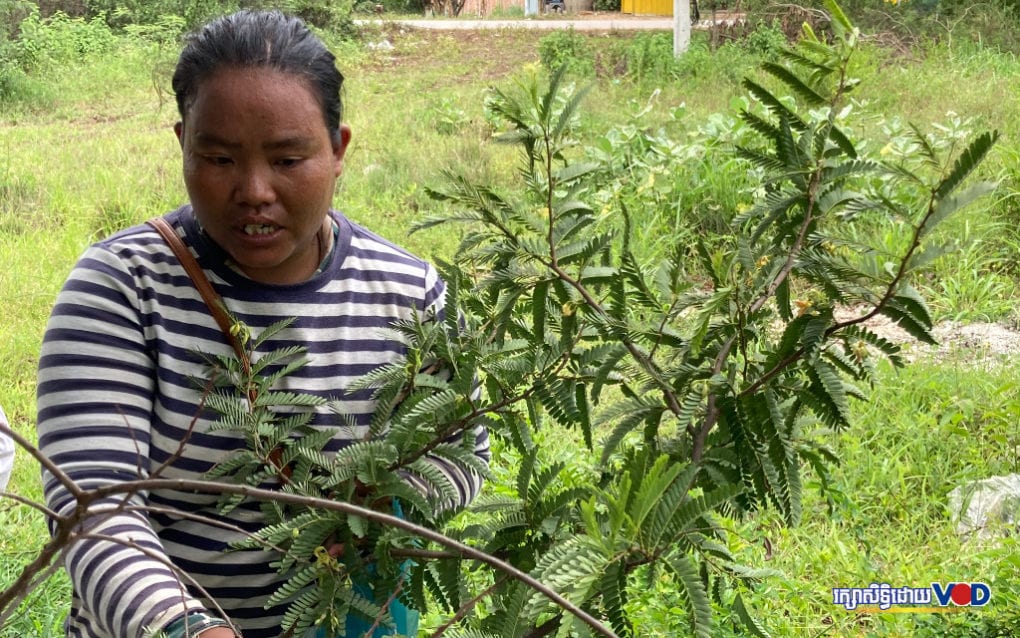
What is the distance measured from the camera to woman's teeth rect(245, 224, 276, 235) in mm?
1510

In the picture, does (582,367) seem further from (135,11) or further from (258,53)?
(135,11)

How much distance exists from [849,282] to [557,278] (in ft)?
1.21

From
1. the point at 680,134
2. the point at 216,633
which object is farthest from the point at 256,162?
Result: the point at 680,134

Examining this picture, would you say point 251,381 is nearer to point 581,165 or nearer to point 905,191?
point 581,165

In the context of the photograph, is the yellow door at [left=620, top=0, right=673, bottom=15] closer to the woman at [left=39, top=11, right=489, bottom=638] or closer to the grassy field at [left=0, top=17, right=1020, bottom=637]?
the grassy field at [left=0, top=17, right=1020, bottom=637]

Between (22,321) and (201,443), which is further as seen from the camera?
(22,321)

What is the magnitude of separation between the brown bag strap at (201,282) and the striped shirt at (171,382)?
0.04 feet

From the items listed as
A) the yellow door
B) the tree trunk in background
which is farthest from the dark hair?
the yellow door

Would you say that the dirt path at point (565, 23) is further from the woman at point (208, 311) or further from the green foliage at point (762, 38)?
the woman at point (208, 311)

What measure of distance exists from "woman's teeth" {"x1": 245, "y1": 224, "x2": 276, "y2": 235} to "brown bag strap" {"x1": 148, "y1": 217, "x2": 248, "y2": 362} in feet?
0.32

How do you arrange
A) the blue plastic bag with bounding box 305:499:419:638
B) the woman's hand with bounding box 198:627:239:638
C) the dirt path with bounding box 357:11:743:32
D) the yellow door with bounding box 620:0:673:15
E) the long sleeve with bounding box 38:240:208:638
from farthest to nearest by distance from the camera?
the yellow door with bounding box 620:0:673:15
the dirt path with bounding box 357:11:743:32
the blue plastic bag with bounding box 305:499:419:638
the long sleeve with bounding box 38:240:208:638
the woman's hand with bounding box 198:627:239:638

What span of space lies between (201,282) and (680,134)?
518 centimetres

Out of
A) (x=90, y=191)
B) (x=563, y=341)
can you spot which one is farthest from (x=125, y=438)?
(x=90, y=191)

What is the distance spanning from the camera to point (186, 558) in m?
1.54
